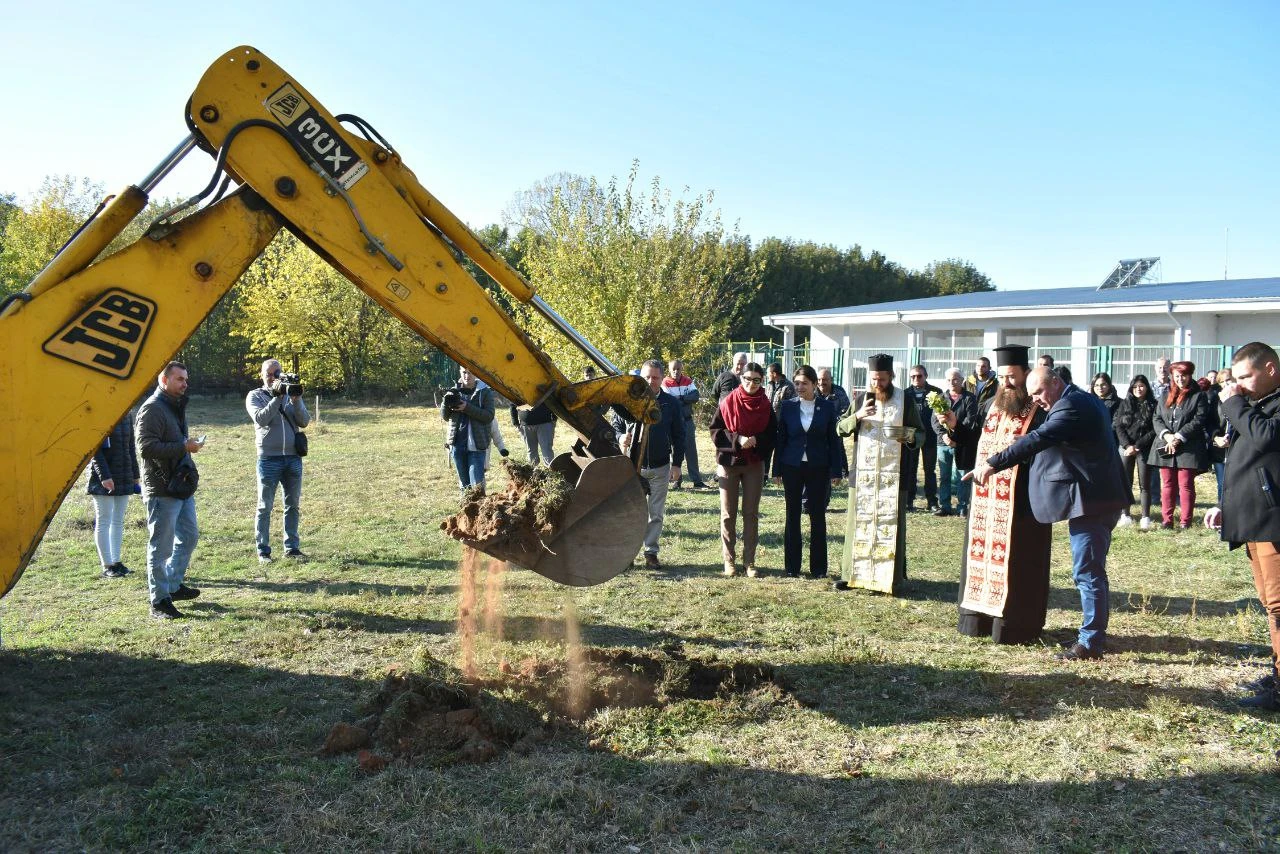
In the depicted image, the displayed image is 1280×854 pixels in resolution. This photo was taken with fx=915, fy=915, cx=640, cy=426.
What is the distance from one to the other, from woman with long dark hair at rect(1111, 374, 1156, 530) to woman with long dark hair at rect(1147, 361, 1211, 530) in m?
0.16

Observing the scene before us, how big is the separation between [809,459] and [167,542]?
6064 millimetres

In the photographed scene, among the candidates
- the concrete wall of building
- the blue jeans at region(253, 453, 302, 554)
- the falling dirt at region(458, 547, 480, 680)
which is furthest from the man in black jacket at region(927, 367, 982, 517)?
the concrete wall of building

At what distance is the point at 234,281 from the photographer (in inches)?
189

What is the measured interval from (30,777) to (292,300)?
1352 inches

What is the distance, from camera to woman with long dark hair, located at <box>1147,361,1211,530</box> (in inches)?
447

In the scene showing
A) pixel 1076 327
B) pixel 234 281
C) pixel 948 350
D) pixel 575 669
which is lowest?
pixel 575 669

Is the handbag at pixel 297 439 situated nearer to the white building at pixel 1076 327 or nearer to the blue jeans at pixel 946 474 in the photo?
the blue jeans at pixel 946 474

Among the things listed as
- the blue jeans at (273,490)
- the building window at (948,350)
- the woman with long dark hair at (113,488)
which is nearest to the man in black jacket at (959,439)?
the blue jeans at (273,490)

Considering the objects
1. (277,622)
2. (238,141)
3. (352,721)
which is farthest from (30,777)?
(238,141)

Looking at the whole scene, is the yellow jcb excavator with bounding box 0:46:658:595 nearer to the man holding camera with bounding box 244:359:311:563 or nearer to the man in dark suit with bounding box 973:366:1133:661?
the man in dark suit with bounding box 973:366:1133:661

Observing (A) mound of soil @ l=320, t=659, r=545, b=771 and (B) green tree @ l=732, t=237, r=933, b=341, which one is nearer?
(A) mound of soil @ l=320, t=659, r=545, b=771

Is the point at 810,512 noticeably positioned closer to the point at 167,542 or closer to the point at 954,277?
the point at 167,542

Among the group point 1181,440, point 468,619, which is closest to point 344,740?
point 468,619

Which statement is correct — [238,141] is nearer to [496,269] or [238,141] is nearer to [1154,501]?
[496,269]
